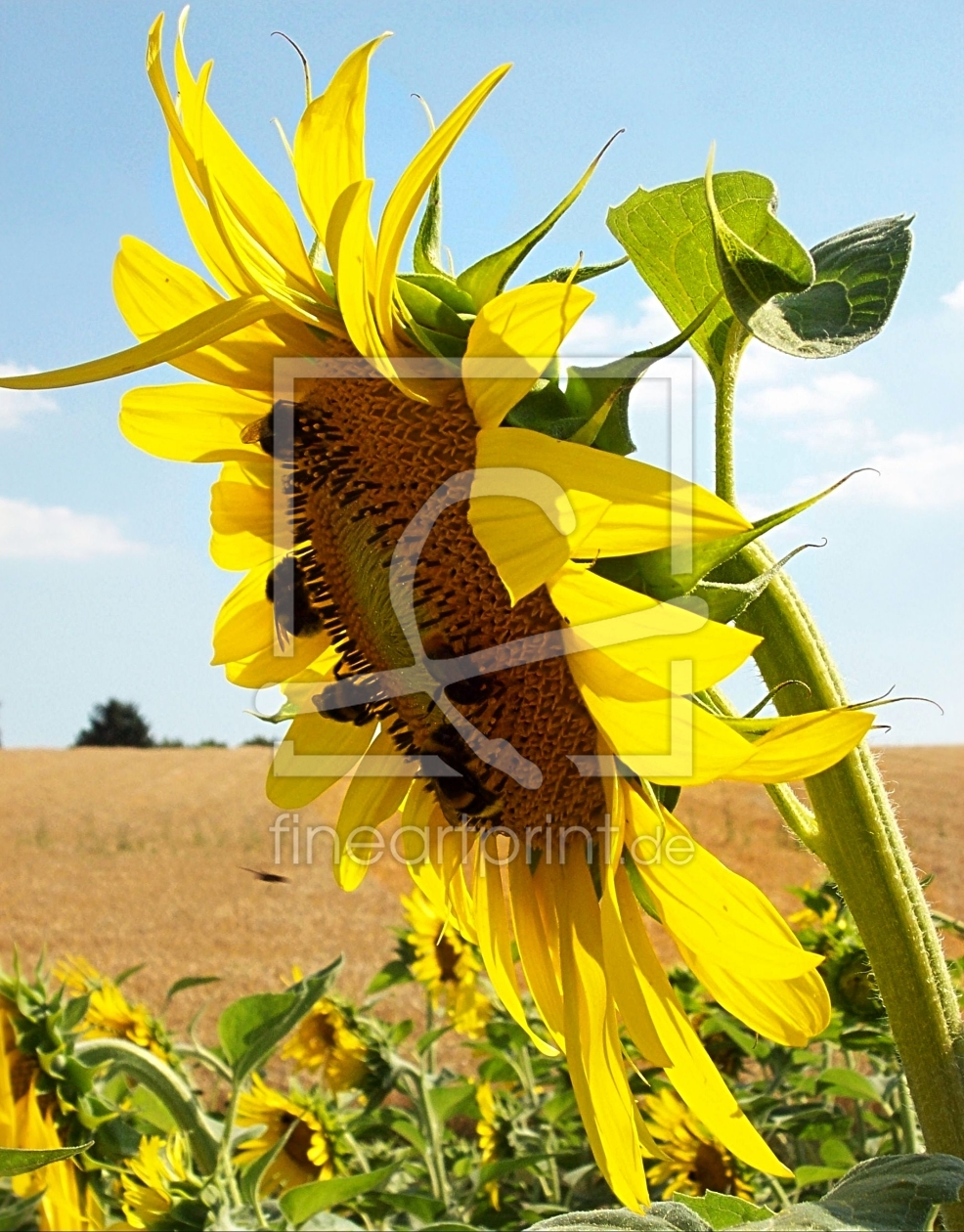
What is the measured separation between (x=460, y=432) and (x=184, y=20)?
28cm

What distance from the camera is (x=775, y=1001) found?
2.07 feet

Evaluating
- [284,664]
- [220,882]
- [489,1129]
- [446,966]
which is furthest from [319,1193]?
[220,882]

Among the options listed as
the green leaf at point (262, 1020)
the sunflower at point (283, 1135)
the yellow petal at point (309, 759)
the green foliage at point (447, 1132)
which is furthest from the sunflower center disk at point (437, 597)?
the sunflower at point (283, 1135)

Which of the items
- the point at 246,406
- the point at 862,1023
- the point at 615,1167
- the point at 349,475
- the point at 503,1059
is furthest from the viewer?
the point at 503,1059

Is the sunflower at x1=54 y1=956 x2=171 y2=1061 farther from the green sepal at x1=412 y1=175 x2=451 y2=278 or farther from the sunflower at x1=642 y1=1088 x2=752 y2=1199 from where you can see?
the green sepal at x1=412 y1=175 x2=451 y2=278

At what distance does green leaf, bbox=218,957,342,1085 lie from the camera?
107 centimetres

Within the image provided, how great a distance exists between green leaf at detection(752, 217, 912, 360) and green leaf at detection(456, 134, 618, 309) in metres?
A: 0.11

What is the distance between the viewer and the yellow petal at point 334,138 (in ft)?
2.10

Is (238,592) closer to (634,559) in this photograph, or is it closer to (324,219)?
(324,219)

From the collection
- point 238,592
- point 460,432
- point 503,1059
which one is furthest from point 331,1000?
point 460,432

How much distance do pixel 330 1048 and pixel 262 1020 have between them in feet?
2.62

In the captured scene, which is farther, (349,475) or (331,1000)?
(331,1000)

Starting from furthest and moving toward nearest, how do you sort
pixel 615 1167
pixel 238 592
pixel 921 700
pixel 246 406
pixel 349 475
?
pixel 238 592, pixel 246 406, pixel 349 475, pixel 615 1167, pixel 921 700

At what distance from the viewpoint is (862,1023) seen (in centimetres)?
133
